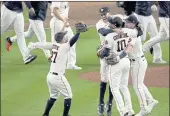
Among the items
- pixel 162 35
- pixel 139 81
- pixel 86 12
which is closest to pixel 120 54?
pixel 139 81

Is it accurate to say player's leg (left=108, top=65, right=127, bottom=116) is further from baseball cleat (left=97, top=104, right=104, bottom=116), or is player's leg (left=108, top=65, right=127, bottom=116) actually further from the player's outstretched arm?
baseball cleat (left=97, top=104, right=104, bottom=116)

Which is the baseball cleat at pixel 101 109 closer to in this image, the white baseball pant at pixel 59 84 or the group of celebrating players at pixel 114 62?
the group of celebrating players at pixel 114 62

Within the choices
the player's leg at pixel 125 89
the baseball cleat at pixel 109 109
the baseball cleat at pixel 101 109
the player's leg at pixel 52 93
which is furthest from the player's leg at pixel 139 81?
the player's leg at pixel 52 93

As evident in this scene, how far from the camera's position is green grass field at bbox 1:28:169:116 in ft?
34.0

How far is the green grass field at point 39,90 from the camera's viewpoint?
10.4m

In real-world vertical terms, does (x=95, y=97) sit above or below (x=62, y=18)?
below

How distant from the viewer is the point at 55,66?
31.1 feet

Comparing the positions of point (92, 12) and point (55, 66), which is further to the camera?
point (92, 12)

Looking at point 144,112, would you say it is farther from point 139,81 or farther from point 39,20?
point 39,20

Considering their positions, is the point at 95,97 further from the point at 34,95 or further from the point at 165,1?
the point at 165,1

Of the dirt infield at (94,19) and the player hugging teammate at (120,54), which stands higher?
the player hugging teammate at (120,54)

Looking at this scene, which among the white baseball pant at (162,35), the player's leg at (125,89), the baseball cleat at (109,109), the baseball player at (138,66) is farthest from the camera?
the white baseball pant at (162,35)

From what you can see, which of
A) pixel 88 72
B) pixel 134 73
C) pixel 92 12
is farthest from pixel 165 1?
pixel 92 12

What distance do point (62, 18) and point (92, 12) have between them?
1235cm
